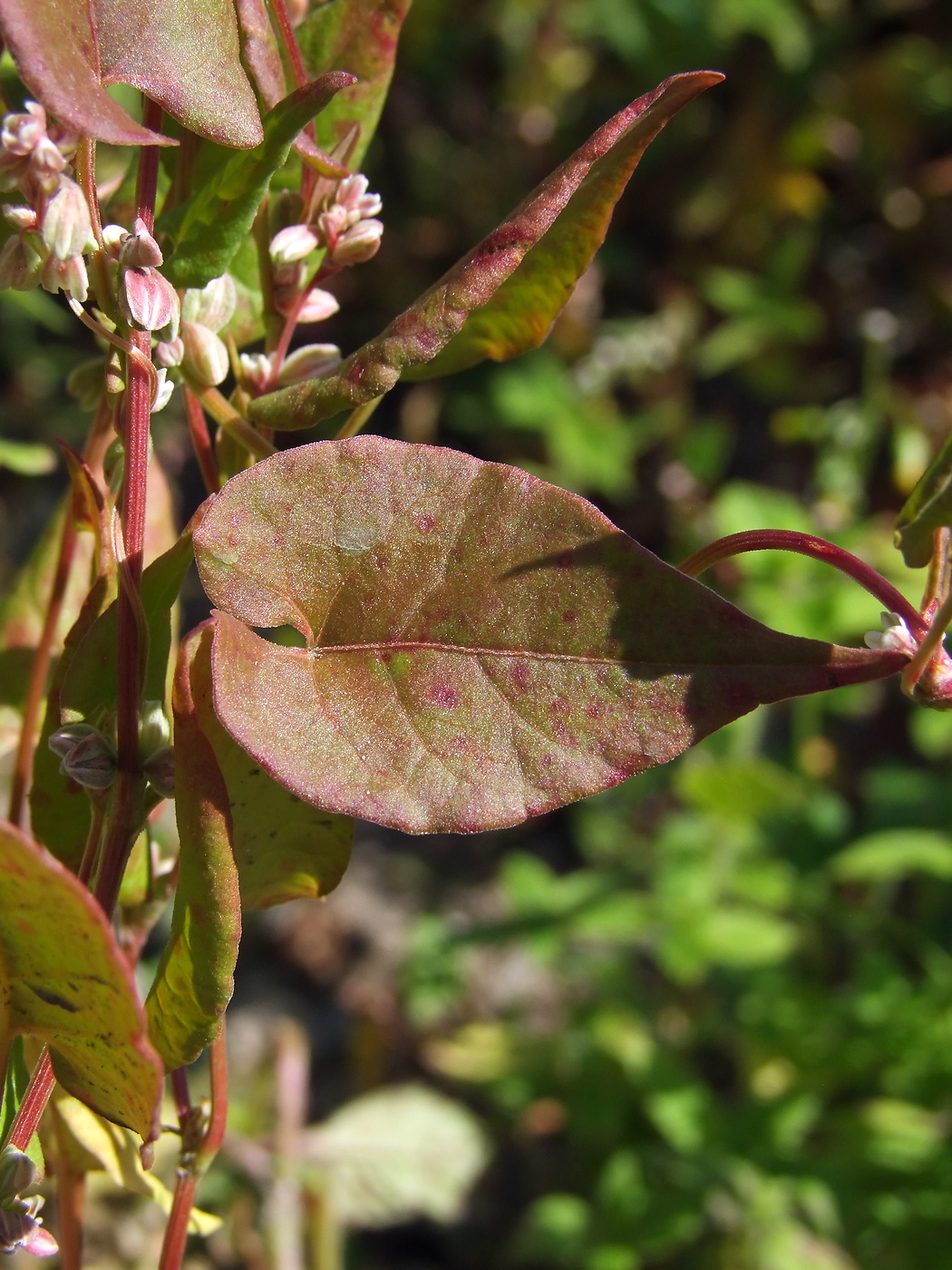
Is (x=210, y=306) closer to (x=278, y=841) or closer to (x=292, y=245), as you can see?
(x=292, y=245)

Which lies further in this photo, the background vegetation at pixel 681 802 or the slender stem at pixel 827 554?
the background vegetation at pixel 681 802

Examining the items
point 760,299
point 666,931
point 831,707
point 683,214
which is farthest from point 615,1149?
point 683,214

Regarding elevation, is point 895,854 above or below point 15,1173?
below

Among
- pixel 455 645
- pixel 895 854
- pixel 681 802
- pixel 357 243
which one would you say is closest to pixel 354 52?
pixel 357 243

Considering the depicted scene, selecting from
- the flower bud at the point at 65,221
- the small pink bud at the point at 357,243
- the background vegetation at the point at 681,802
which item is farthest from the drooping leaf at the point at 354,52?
the background vegetation at the point at 681,802

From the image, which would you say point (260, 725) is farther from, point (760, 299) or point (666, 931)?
point (760, 299)

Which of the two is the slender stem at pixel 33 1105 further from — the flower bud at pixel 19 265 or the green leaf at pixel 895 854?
the green leaf at pixel 895 854
